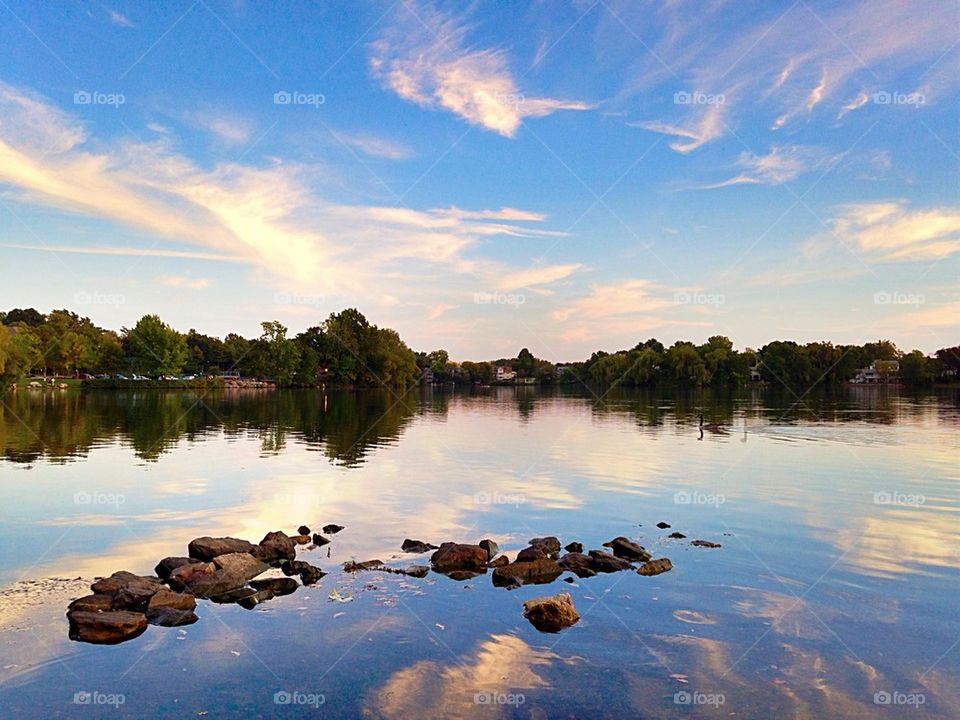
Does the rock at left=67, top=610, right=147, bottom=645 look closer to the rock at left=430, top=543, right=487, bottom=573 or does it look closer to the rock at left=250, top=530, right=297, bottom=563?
the rock at left=250, top=530, right=297, bottom=563

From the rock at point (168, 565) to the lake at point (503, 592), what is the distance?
161 cm

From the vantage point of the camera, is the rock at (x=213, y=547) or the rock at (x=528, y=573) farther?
the rock at (x=213, y=547)

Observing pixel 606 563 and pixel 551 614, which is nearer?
pixel 551 614

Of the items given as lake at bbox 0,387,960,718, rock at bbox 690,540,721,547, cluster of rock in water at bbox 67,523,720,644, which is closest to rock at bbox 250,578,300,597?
cluster of rock in water at bbox 67,523,720,644

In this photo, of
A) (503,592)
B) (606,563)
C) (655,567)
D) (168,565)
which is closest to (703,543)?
(655,567)

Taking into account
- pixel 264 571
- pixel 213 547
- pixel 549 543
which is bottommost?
pixel 264 571

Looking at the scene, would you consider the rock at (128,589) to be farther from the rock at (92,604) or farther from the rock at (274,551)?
the rock at (274,551)

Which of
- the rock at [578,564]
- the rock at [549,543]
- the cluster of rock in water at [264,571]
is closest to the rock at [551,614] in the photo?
the cluster of rock in water at [264,571]

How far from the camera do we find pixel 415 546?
23.8 metres

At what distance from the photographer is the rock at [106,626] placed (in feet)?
52.4

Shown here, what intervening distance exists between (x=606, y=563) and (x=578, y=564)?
88 cm

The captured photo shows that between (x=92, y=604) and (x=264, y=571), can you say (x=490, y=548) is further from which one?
(x=92, y=604)

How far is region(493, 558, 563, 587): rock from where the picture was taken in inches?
802

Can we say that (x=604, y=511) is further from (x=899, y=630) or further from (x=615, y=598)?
(x=899, y=630)
